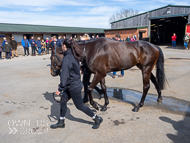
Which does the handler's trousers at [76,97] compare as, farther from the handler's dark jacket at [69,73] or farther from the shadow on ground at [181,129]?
Answer: the shadow on ground at [181,129]

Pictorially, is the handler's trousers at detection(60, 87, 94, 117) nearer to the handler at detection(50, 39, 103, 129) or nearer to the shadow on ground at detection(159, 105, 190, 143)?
the handler at detection(50, 39, 103, 129)

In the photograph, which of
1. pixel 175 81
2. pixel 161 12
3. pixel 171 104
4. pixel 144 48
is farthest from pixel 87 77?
pixel 161 12

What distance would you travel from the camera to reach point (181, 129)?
3457 mm

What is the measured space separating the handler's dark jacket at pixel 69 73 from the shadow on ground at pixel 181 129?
202 centimetres

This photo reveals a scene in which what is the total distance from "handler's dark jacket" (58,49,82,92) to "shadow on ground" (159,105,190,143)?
2018 millimetres

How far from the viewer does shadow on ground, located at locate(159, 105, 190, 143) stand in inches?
123

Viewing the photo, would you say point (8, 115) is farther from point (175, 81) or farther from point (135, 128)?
point (175, 81)

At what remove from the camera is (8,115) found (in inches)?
167

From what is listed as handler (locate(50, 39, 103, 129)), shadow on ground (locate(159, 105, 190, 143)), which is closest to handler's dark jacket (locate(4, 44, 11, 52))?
handler (locate(50, 39, 103, 129))

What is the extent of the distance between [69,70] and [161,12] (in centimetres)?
2536

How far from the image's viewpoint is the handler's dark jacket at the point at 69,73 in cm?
317

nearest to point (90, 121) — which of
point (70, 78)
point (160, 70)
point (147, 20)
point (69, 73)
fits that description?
point (70, 78)

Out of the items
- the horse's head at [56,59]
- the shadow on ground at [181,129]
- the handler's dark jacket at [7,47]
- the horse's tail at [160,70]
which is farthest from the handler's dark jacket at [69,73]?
the handler's dark jacket at [7,47]

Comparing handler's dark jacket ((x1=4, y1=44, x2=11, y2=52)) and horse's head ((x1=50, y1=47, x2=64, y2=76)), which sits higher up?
handler's dark jacket ((x1=4, y1=44, x2=11, y2=52))
